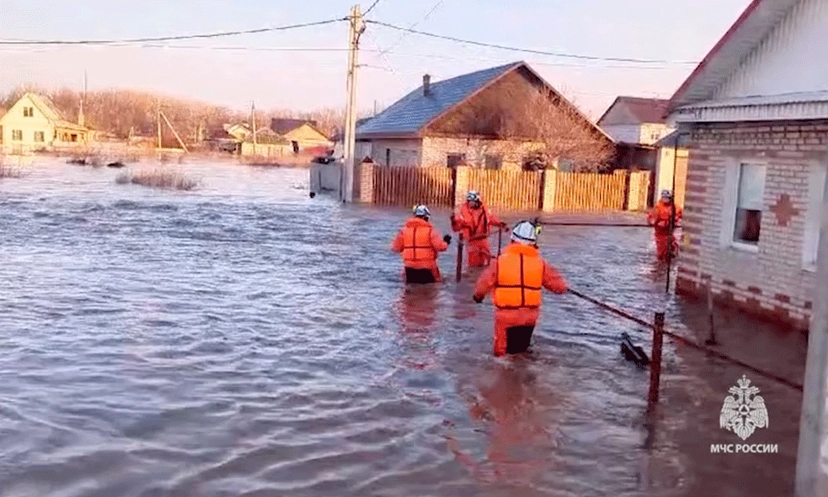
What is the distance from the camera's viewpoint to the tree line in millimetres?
125438

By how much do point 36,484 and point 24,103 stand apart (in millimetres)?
95910

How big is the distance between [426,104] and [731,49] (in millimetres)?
28032

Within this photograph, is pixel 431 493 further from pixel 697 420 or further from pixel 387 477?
pixel 697 420

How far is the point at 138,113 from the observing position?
447 ft

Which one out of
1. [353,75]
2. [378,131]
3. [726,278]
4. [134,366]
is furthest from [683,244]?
[378,131]

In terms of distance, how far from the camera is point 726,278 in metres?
12.0

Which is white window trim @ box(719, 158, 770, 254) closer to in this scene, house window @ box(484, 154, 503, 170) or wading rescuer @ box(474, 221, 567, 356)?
wading rescuer @ box(474, 221, 567, 356)

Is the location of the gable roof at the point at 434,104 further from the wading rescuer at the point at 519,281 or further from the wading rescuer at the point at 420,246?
the wading rescuer at the point at 519,281

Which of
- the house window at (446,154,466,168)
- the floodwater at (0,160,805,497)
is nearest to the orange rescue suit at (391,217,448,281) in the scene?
the floodwater at (0,160,805,497)

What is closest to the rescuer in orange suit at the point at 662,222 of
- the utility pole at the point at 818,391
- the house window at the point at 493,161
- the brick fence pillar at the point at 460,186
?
the utility pole at the point at 818,391

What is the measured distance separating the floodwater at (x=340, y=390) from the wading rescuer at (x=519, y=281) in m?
0.54

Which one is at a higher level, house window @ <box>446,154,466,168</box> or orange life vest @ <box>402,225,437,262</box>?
house window @ <box>446,154,466,168</box>

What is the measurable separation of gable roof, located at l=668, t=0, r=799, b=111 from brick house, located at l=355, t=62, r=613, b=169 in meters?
23.0

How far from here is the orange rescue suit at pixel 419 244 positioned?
1266 centimetres
